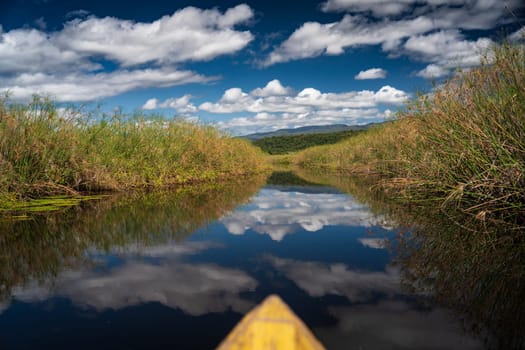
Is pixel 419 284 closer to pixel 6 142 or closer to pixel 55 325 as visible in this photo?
pixel 55 325

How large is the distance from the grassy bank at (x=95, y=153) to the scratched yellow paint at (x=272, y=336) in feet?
26.6

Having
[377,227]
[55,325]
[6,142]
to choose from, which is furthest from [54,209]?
[377,227]

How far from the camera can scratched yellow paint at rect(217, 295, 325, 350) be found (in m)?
1.01

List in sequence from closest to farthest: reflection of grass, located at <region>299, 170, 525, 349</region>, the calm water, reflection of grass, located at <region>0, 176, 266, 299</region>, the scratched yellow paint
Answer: the scratched yellow paint < the calm water < reflection of grass, located at <region>299, 170, 525, 349</region> < reflection of grass, located at <region>0, 176, 266, 299</region>

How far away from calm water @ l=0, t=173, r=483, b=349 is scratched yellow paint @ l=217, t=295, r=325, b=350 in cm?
154

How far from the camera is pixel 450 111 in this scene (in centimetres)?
683

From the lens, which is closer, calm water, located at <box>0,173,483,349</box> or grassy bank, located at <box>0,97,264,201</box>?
calm water, located at <box>0,173,483,349</box>

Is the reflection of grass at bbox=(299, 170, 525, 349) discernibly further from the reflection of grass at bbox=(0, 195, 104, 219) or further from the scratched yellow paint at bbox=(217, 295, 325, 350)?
the reflection of grass at bbox=(0, 195, 104, 219)

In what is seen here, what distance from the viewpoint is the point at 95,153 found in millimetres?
10438

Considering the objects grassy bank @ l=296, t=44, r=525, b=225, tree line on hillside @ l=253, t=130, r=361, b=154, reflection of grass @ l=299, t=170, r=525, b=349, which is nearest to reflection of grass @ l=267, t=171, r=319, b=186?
grassy bank @ l=296, t=44, r=525, b=225

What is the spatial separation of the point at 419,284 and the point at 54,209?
7.16 meters

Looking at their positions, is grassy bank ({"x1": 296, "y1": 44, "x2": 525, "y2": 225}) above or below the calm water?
above

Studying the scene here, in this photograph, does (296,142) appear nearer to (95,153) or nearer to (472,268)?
(95,153)

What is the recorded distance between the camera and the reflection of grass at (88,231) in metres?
4.23
